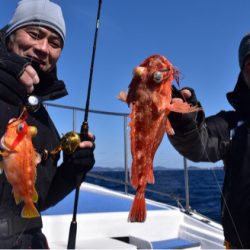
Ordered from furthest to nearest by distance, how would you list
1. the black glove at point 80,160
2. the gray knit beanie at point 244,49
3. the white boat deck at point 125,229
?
1. the white boat deck at point 125,229
2. the gray knit beanie at point 244,49
3. the black glove at point 80,160

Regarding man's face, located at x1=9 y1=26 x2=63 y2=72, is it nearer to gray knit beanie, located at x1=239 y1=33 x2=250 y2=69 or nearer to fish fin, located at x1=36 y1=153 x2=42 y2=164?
fish fin, located at x1=36 y1=153 x2=42 y2=164

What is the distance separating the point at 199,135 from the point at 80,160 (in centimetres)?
94

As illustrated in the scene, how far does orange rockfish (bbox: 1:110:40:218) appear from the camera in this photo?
2.41m

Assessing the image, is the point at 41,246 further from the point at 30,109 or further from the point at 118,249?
the point at 118,249

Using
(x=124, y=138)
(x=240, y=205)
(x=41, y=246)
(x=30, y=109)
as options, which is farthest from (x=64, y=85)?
Answer: (x=124, y=138)

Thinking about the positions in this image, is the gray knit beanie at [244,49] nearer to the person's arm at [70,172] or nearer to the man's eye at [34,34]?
the person's arm at [70,172]

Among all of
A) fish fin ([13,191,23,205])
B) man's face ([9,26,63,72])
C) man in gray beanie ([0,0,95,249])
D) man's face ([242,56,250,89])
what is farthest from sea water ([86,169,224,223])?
man's face ([9,26,63,72])

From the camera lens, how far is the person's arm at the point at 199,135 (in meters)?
2.68

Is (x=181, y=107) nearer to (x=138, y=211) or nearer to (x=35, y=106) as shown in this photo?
(x=138, y=211)

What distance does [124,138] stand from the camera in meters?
7.96

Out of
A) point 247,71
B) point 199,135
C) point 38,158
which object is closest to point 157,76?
point 199,135

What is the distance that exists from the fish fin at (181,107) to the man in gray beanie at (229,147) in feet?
0.51

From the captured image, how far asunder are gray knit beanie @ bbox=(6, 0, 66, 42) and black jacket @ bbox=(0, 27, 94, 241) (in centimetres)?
37

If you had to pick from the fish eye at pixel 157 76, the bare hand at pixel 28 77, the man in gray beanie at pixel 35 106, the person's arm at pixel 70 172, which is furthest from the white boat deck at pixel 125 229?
the fish eye at pixel 157 76
